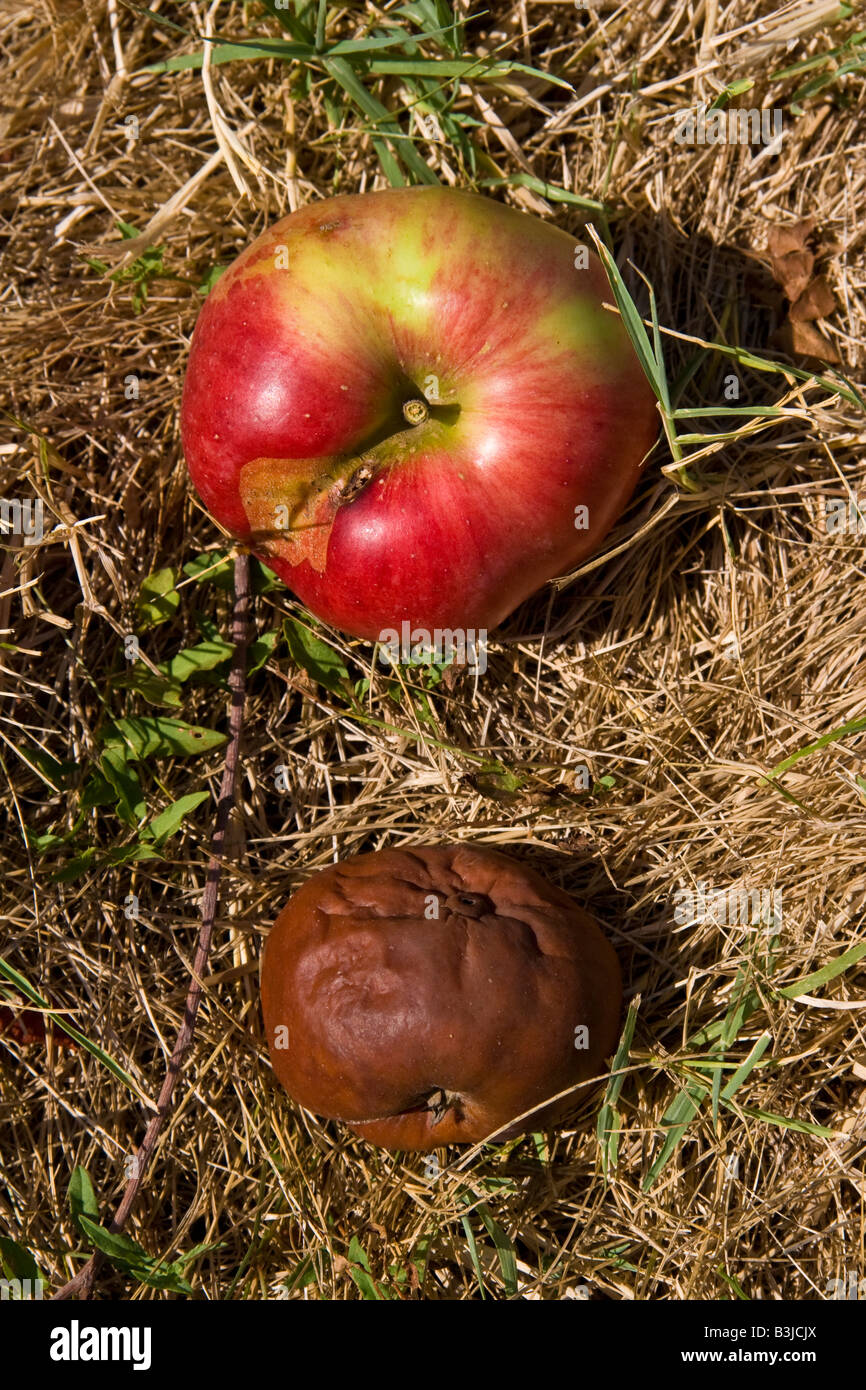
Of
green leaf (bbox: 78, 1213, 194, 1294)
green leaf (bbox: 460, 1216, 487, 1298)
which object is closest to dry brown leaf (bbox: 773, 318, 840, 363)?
green leaf (bbox: 460, 1216, 487, 1298)

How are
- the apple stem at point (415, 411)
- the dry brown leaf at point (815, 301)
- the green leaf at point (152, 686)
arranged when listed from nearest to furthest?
1. the apple stem at point (415, 411)
2. the green leaf at point (152, 686)
3. the dry brown leaf at point (815, 301)

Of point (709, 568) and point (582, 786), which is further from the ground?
point (709, 568)

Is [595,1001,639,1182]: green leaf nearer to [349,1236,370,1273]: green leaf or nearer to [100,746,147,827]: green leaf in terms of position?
[349,1236,370,1273]: green leaf

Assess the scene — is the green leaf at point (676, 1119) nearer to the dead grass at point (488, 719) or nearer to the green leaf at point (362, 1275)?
the dead grass at point (488, 719)

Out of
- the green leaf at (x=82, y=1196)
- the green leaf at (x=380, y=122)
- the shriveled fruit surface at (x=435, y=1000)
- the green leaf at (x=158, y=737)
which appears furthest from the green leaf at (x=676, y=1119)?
the green leaf at (x=380, y=122)

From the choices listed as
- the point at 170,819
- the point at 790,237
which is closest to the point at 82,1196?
the point at 170,819

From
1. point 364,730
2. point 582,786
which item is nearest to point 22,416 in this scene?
point 364,730
